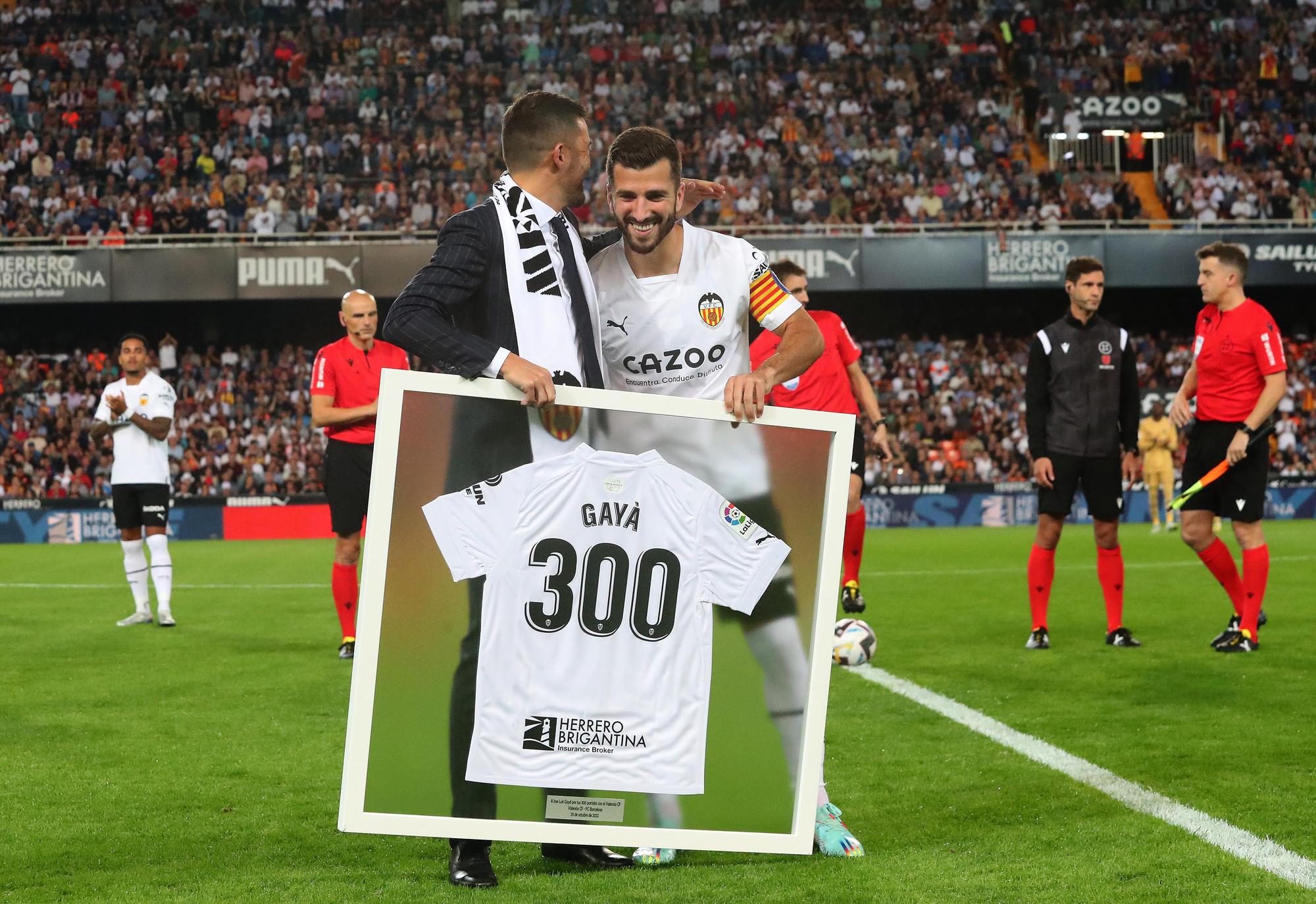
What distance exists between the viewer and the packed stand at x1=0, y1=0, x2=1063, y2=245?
2862 cm

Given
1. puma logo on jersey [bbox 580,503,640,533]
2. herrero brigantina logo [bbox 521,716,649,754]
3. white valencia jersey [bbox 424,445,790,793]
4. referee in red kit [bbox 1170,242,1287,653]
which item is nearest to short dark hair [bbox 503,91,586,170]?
white valencia jersey [bbox 424,445,790,793]

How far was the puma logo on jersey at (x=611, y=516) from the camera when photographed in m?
3.54

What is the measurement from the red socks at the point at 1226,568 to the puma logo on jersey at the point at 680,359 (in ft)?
16.7

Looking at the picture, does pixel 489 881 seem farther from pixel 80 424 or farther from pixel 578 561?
pixel 80 424

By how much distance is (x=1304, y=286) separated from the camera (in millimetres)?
30031

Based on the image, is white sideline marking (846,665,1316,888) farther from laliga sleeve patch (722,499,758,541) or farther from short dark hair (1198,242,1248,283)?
short dark hair (1198,242,1248,283)

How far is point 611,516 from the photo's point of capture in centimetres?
354

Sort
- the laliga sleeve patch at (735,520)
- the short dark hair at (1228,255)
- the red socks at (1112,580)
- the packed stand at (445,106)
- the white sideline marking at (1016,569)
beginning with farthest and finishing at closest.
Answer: the packed stand at (445,106) → the white sideline marking at (1016,569) → the red socks at (1112,580) → the short dark hair at (1228,255) → the laliga sleeve patch at (735,520)

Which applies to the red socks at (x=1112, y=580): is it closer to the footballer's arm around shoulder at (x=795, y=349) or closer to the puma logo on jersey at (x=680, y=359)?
the footballer's arm around shoulder at (x=795, y=349)

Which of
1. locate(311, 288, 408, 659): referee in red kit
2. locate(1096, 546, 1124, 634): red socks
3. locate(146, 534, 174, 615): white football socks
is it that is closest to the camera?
locate(311, 288, 408, 659): referee in red kit

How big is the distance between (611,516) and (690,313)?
0.65 m

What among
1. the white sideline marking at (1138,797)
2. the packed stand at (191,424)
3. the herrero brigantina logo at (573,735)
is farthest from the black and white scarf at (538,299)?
the packed stand at (191,424)

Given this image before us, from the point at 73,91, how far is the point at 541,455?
31.3 meters

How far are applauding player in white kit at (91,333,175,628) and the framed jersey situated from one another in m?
6.82
